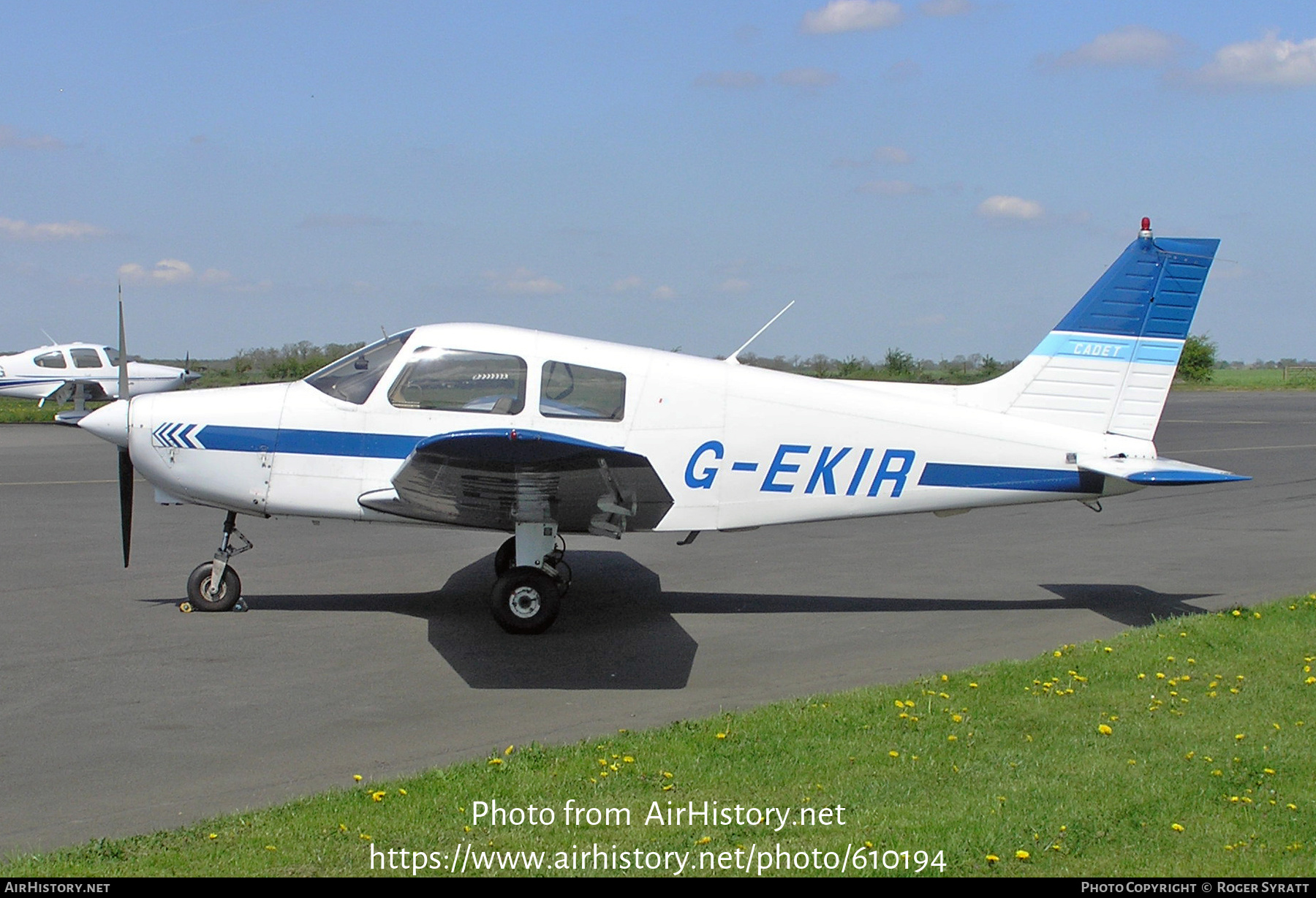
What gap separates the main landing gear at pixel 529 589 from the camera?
816cm

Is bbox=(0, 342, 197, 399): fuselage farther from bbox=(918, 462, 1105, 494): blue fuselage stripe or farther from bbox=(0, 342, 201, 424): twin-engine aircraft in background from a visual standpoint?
bbox=(918, 462, 1105, 494): blue fuselage stripe

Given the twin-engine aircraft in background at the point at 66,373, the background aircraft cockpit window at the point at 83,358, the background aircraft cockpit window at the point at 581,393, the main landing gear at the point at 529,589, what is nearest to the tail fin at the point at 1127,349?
the background aircraft cockpit window at the point at 581,393

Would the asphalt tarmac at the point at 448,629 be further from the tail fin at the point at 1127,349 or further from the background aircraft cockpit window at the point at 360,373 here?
the background aircraft cockpit window at the point at 360,373

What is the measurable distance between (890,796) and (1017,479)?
4440mm

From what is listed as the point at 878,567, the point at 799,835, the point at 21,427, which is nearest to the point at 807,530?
the point at 878,567

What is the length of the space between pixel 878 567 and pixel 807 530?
8.13 feet

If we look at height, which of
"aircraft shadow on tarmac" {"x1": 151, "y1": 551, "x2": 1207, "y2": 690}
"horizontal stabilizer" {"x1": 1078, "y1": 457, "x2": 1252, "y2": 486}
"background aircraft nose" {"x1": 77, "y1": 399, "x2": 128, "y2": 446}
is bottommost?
"aircraft shadow on tarmac" {"x1": 151, "y1": 551, "x2": 1207, "y2": 690}

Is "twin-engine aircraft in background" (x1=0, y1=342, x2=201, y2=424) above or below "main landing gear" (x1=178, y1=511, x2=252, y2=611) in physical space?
above

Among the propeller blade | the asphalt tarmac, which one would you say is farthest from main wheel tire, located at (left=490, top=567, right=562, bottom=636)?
the propeller blade

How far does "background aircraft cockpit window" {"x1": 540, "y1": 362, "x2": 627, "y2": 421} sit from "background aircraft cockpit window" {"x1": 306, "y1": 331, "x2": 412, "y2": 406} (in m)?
1.16

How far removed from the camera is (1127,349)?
895cm

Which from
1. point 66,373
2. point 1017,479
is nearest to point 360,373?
point 1017,479

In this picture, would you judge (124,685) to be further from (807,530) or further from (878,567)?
(807,530)

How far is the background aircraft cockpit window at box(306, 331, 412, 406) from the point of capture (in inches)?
332
